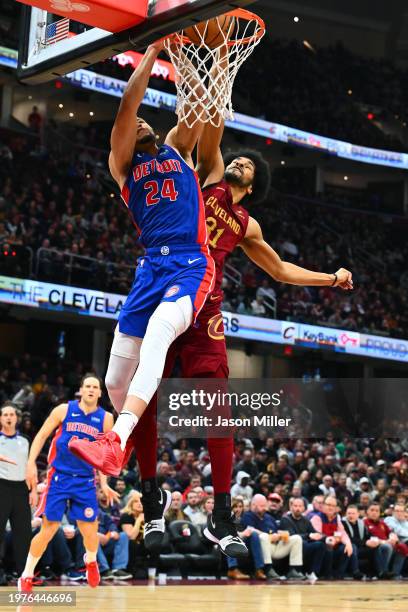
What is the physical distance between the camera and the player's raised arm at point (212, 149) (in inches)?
228

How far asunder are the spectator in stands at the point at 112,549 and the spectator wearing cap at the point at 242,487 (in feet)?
7.57

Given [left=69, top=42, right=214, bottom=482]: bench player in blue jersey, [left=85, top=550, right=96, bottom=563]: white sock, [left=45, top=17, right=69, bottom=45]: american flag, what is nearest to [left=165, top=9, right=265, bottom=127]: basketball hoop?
[left=69, top=42, right=214, bottom=482]: bench player in blue jersey

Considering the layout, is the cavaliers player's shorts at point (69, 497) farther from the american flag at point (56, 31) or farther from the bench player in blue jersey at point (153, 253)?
the american flag at point (56, 31)

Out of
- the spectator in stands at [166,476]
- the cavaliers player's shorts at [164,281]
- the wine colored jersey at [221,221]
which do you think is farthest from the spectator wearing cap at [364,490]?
the cavaliers player's shorts at [164,281]

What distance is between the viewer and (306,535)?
43.1 ft

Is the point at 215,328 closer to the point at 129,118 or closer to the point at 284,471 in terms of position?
the point at 129,118

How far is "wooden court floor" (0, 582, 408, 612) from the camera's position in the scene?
825 centimetres

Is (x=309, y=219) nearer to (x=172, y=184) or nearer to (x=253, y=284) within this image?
(x=253, y=284)

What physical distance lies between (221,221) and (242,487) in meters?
8.89

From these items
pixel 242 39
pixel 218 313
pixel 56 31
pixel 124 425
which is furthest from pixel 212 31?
pixel 124 425

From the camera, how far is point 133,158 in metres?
Result: 5.57

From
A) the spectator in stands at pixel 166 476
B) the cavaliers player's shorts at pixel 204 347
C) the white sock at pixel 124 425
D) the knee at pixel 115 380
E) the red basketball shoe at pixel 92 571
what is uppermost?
the cavaliers player's shorts at pixel 204 347

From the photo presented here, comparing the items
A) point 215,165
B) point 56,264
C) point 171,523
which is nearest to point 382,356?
point 56,264

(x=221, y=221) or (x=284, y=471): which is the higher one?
(x=221, y=221)
